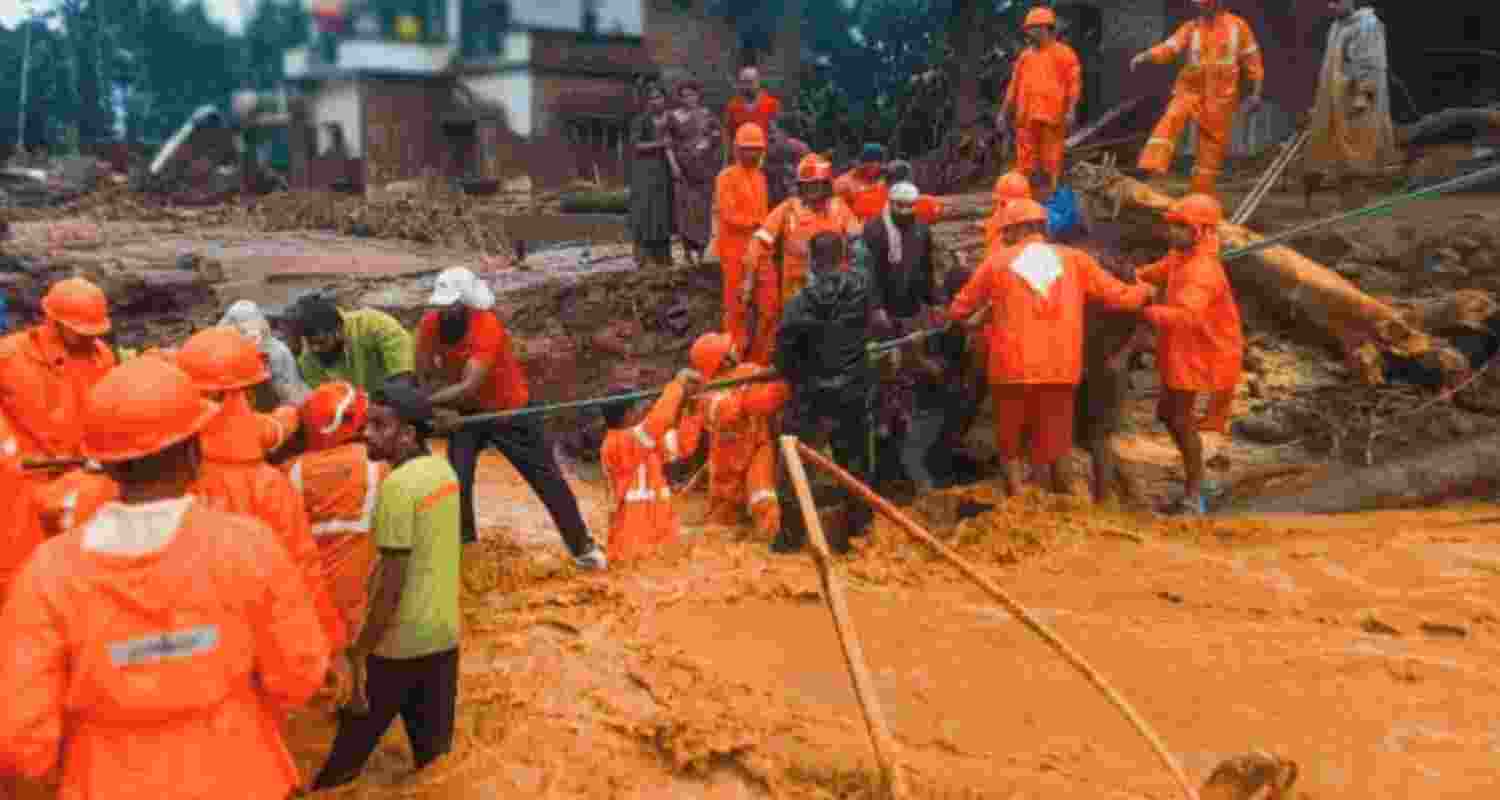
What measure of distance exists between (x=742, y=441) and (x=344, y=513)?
3143 millimetres

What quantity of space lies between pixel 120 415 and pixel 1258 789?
3072 mm

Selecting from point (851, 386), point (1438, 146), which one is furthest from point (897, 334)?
point (1438, 146)

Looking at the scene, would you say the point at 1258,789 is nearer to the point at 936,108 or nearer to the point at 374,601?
the point at 374,601

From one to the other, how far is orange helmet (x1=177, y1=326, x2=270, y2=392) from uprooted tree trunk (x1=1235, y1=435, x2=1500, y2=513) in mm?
5644

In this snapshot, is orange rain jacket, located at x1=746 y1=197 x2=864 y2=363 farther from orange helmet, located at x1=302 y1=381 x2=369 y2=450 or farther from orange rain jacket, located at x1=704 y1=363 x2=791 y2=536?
orange helmet, located at x1=302 y1=381 x2=369 y2=450

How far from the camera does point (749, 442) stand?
24.1 feet

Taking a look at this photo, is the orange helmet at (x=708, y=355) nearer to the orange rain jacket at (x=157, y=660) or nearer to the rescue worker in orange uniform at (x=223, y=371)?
the rescue worker in orange uniform at (x=223, y=371)

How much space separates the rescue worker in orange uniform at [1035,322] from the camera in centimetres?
703

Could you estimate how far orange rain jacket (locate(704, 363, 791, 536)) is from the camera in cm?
725

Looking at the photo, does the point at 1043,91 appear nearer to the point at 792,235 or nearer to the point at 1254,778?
the point at 792,235

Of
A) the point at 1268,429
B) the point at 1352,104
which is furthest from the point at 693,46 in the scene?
the point at 1268,429

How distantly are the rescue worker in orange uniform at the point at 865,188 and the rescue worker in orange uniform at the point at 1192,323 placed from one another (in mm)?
2405

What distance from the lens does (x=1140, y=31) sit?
55.2 feet

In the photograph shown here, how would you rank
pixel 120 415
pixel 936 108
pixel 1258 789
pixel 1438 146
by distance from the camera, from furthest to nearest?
1. pixel 936 108
2. pixel 1438 146
3. pixel 1258 789
4. pixel 120 415
